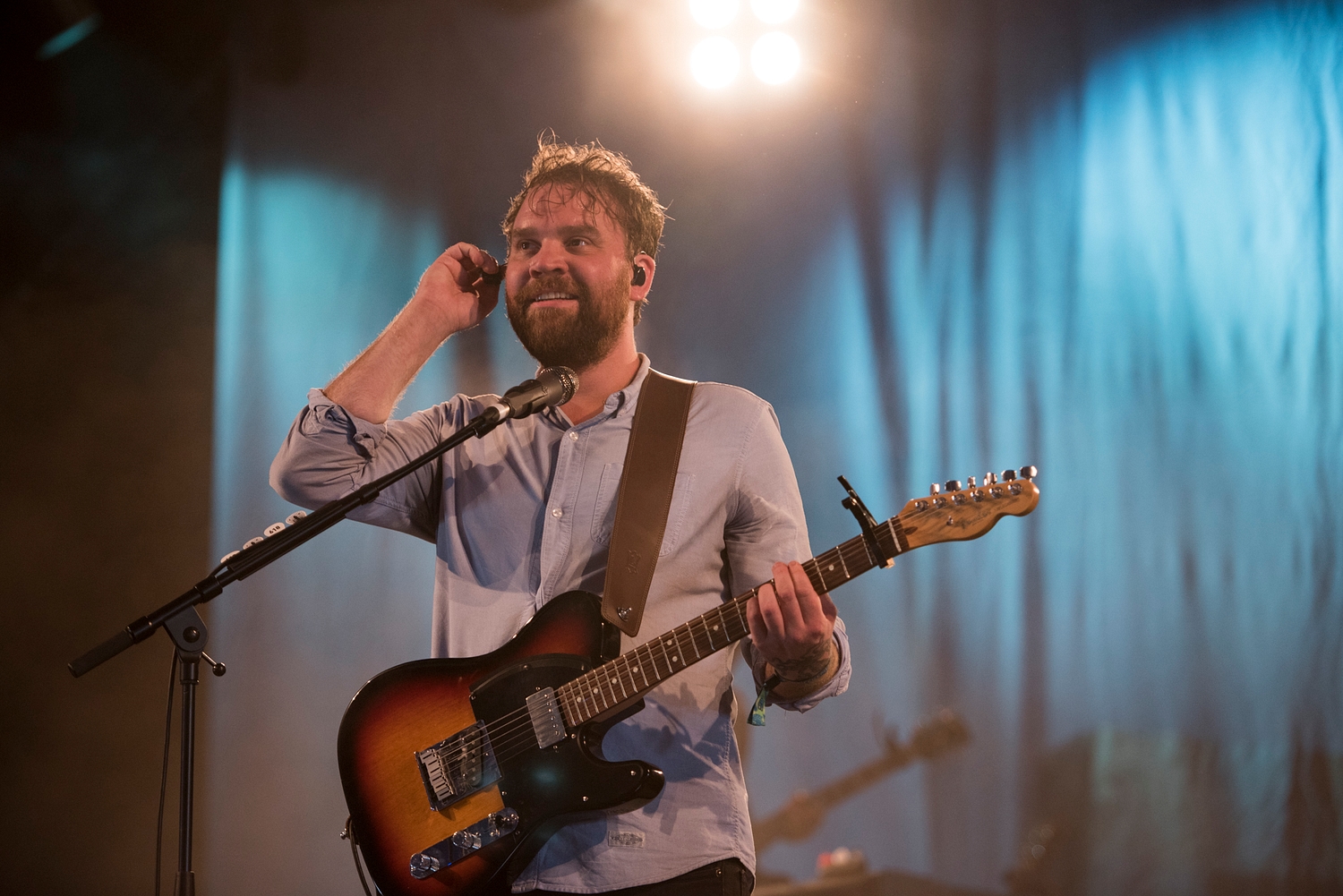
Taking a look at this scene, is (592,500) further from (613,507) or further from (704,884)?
(704,884)

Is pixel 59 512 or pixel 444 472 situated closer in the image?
pixel 444 472

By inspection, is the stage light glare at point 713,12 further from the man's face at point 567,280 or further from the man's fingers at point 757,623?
the man's fingers at point 757,623

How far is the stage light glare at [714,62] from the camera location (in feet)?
11.5

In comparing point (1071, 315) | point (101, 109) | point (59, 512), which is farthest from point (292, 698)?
point (1071, 315)

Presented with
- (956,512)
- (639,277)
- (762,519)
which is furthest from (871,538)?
(639,277)

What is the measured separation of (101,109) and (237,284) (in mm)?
831

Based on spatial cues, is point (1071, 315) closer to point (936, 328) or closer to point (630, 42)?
point (936, 328)

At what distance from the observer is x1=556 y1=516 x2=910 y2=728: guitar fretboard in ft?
5.80

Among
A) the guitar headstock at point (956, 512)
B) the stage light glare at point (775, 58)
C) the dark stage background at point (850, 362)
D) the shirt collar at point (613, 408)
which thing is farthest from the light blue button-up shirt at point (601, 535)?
the stage light glare at point (775, 58)

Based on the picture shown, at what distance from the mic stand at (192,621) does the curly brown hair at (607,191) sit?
825mm

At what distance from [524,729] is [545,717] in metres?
0.05

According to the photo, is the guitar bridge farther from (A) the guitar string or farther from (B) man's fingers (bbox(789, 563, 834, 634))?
(B) man's fingers (bbox(789, 563, 834, 634))

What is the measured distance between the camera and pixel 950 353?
3213 millimetres

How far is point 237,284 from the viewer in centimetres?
364
